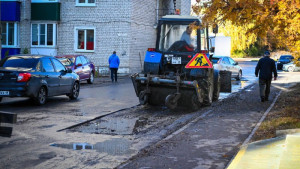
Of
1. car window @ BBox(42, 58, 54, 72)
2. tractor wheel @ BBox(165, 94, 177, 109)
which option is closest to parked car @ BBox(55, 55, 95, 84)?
car window @ BBox(42, 58, 54, 72)

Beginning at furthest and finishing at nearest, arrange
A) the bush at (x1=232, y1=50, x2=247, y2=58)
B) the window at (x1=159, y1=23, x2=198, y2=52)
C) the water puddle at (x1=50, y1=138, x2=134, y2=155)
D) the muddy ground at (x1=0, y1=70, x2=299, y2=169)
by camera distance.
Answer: the bush at (x1=232, y1=50, x2=247, y2=58)
the window at (x1=159, y1=23, x2=198, y2=52)
the water puddle at (x1=50, y1=138, x2=134, y2=155)
the muddy ground at (x1=0, y1=70, x2=299, y2=169)

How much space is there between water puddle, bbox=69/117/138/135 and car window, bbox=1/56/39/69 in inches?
152

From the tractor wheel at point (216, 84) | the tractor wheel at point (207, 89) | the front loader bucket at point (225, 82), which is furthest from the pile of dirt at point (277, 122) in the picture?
the front loader bucket at point (225, 82)

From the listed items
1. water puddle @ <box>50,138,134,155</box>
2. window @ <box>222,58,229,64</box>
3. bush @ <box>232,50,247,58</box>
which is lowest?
water puddle @ <box>50,138,134,155</box>

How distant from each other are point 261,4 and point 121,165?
19.4ft

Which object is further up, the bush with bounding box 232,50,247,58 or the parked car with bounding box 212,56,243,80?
the bush with bounding box 232,50,247,58

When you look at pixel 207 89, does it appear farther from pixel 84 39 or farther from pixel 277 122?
pixel 84 39

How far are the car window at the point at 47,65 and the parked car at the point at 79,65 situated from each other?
288 inches

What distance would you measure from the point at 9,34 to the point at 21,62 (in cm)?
2063

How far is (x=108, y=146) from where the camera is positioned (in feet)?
27.9

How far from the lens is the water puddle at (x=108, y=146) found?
809cm

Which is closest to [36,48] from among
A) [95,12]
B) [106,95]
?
[95,12]

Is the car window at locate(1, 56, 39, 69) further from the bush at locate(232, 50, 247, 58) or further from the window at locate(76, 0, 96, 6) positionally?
the bush at locate(232, 50, 247, 58)

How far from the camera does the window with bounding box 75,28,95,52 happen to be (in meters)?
32.8
